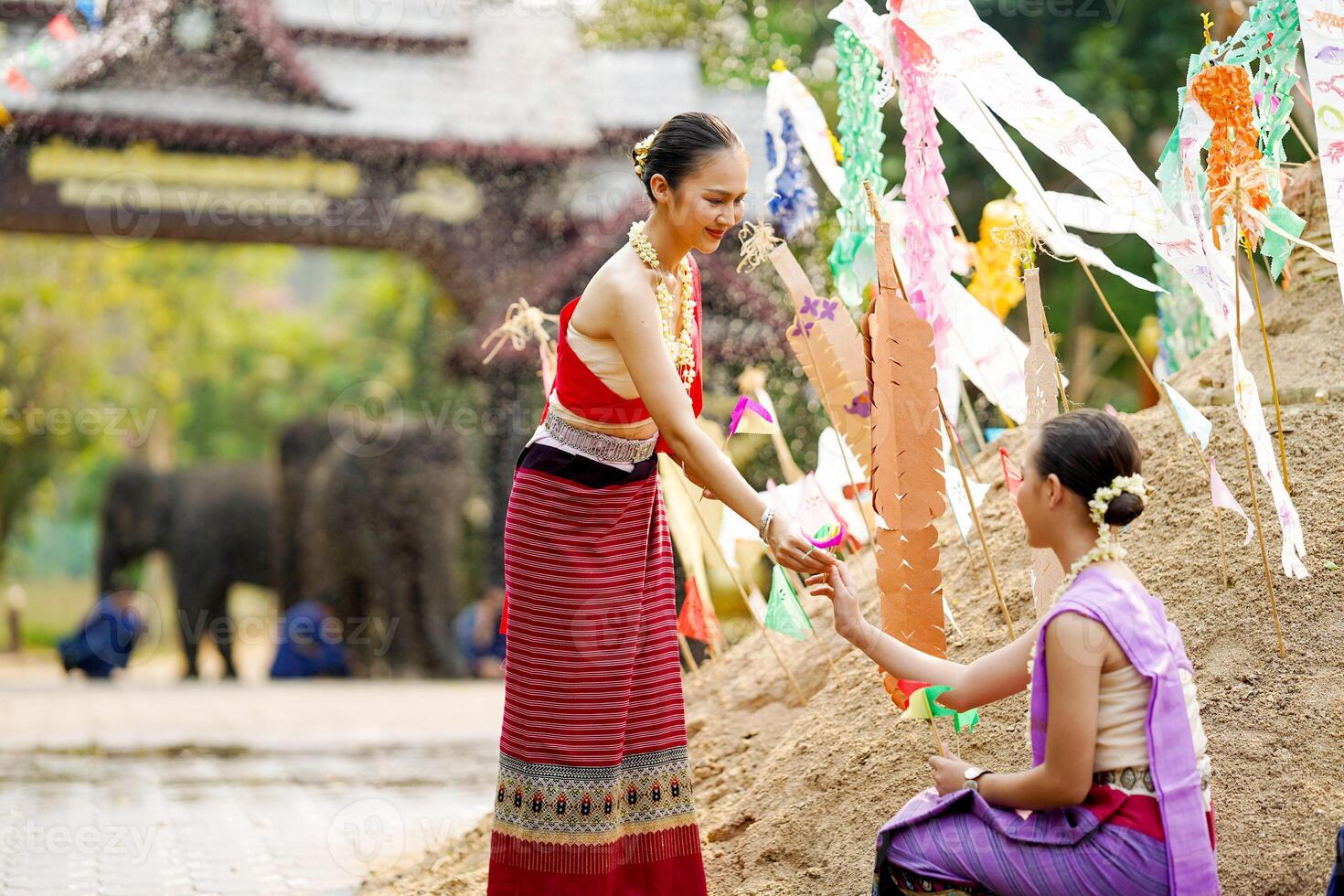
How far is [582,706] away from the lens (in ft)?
7.18

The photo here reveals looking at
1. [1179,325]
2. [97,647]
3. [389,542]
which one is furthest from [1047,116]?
[389,542]

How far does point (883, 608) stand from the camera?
2314 mm

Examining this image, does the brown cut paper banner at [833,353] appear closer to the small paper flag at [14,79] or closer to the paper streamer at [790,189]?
the paper streamer at [790,189]

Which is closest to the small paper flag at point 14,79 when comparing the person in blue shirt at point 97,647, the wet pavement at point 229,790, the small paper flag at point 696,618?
the wet pavement at point 229,790

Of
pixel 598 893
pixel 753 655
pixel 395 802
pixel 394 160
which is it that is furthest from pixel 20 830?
pixel 394 160

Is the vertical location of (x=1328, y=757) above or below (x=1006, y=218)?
below

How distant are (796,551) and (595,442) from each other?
391 millimetres

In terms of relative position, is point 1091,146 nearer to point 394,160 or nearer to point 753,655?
point 753,655

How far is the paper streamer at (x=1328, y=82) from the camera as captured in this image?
2.32 meters

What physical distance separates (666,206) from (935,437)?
1.89 feet

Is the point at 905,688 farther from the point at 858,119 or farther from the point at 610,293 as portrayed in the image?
the point at 858,119

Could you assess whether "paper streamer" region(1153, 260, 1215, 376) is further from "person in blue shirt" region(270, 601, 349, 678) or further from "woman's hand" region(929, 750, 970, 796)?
"person in blue shirt" region(270, 601, 349, 678)

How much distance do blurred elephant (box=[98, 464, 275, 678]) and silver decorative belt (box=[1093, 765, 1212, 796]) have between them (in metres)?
11.2

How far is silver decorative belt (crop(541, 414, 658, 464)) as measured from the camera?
222 cm
